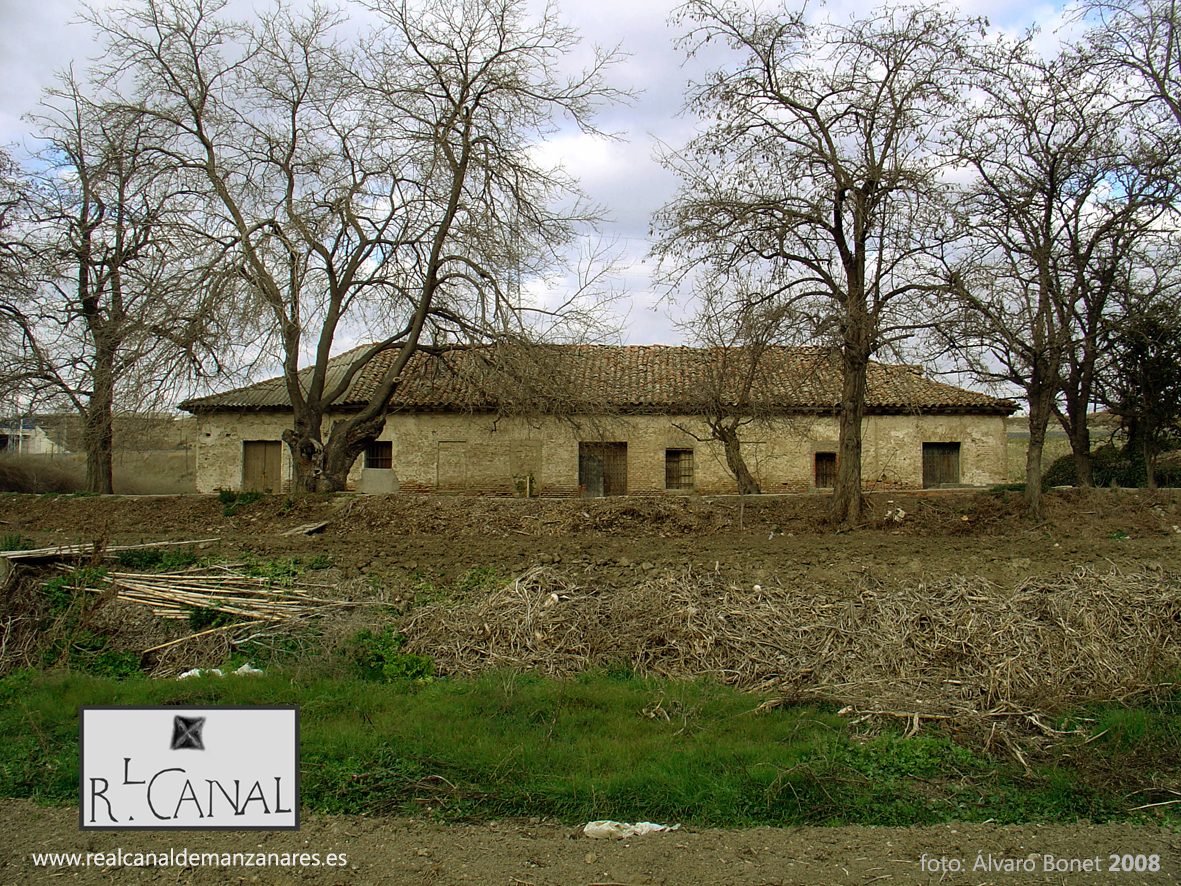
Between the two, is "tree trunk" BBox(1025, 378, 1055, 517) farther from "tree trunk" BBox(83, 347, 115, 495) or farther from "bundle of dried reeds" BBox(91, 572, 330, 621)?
"tree trunk" BBox(83, 347, 115, 495)

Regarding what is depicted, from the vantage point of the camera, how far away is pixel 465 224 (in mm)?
15281

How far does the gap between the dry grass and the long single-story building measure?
1288cm

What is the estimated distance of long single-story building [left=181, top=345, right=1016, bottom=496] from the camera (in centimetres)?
2178

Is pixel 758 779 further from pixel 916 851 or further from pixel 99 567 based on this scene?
pixel 99 567

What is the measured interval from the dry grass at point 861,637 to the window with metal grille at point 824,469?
47.9 feet

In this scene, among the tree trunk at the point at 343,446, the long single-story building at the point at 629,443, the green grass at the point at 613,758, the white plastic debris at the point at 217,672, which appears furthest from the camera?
the long single-story building at the point at 629,443

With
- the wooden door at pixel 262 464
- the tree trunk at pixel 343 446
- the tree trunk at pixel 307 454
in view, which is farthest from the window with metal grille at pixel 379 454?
the tree trunk at pixel 307 454

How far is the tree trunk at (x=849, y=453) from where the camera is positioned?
1306 centimetres

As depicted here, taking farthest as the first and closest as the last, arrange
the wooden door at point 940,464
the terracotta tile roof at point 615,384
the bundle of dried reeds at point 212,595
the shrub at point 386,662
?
the wooden door at point 940,464 → the terracotta tile roof at point 615,384 → the bundle of dried reeds at point 212,595 → the shrub at point 386,662

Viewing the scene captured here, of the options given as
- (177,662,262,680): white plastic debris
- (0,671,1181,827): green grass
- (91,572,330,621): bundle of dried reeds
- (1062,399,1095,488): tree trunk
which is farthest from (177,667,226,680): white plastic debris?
(1062,399,1095,488): tree trunk

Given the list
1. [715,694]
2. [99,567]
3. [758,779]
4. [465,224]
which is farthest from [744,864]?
[465,224]

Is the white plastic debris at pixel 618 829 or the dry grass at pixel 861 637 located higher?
the dry grass at pixel 861 637

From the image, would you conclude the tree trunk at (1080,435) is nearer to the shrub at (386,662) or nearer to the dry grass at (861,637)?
the dry grass at (861,637)

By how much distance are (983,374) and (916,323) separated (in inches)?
91.0
